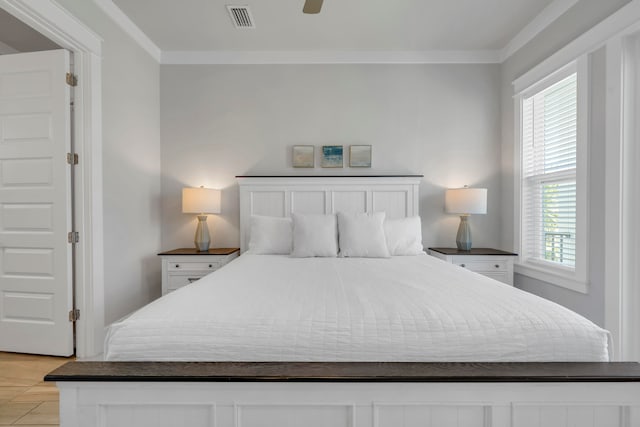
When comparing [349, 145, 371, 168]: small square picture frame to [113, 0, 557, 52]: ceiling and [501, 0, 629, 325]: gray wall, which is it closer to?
[113, 0, 557, 52]: ceiling

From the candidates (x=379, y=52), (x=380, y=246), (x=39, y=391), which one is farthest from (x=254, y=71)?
(x=39, y=391)

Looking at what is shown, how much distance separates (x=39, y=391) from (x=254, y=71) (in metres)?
3.18

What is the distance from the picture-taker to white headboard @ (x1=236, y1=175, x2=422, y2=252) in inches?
135

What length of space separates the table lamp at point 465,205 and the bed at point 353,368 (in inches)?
75.9

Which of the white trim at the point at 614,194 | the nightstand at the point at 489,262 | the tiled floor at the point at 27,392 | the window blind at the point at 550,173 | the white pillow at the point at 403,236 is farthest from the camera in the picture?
the nightstand at the point at 489,262

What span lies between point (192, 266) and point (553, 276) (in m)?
3.18

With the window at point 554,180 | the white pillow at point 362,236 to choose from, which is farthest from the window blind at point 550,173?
the white pillow at point 362,236

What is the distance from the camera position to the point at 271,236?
9.66ft

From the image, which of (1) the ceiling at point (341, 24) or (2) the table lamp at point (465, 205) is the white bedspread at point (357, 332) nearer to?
(2) the table lamp at point (465, 205)

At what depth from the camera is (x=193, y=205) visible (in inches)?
126

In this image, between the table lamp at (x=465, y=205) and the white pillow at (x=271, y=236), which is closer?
the white pillow at (x=271, y=236)

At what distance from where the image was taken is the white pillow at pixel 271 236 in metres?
2.91

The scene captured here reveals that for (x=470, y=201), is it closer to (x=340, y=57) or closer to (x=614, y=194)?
(x=614, y=194)

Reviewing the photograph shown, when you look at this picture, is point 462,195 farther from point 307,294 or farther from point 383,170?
point 307,294
